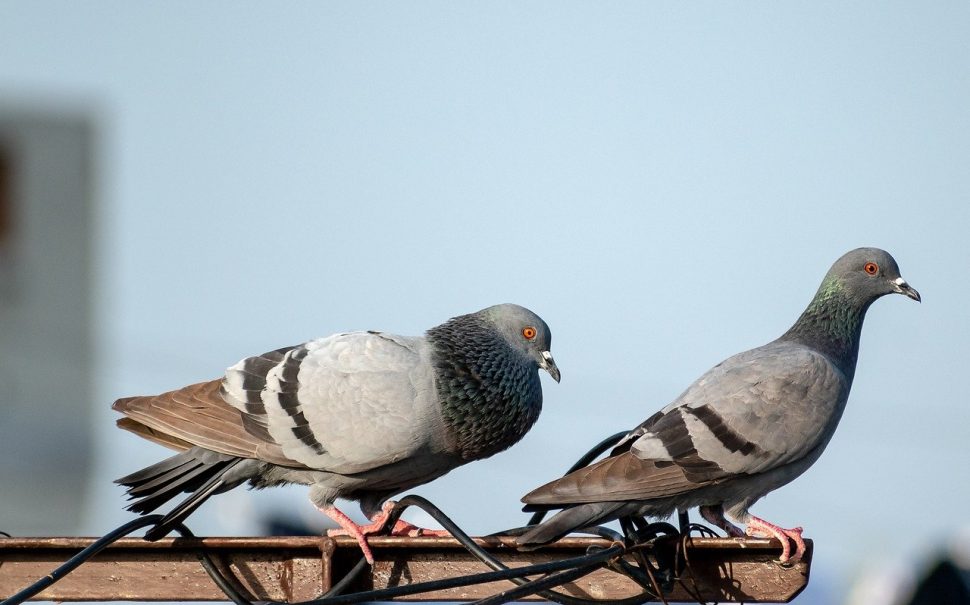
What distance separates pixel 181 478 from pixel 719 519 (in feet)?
8.52

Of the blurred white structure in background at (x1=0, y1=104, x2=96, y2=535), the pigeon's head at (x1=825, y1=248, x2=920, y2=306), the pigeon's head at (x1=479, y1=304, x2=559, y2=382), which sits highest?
the pigeon's head at (x1=825, y1=248, x2=920, y2=306)

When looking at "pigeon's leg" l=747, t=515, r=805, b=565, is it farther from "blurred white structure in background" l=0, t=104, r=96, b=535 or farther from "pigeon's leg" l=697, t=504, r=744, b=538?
"blurred white structure in background" l=0, t=104, r=96, b=535

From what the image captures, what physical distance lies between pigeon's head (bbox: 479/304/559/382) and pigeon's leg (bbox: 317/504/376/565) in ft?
4.57

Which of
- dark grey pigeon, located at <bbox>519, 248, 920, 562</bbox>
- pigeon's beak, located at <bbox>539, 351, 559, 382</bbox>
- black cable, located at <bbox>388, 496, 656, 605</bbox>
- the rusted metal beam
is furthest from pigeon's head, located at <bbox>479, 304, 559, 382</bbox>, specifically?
black cable, located at <bbox>388, 496, 656, 605</bbox>

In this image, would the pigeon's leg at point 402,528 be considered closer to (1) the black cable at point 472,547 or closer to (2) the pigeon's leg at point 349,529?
(2) the pigeon's leg at point 349,529

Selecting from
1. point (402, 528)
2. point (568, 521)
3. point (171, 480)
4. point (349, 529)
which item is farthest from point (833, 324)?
point (171, 480)

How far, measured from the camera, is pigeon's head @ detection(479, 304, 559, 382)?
7.00 metres

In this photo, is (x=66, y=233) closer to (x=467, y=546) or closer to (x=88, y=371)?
(x=88, y=371)

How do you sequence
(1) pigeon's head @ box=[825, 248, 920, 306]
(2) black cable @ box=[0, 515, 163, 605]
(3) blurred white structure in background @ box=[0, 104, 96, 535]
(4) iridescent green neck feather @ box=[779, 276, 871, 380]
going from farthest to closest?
(3) blurred white structure in background @ box=[0, 104, 96, 535], (1) pigeon's head @ box=[825, 248, 920, 306], (4) iridescent green neck feather @ box=[779, 276, 871, 380], (2) black cable @ box=[0, 515, 163, 605]

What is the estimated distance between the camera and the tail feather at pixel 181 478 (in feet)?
20.3

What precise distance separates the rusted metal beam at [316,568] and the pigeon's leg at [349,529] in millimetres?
36

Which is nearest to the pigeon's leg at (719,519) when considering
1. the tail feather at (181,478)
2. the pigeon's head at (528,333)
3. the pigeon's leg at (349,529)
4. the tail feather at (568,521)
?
the tail feather at (568,521)

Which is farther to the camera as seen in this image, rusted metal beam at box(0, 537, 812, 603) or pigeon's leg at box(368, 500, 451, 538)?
pigeon's leg at box(368, 500, 451, 538)

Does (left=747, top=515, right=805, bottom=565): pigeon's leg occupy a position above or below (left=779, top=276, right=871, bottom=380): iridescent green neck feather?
below
